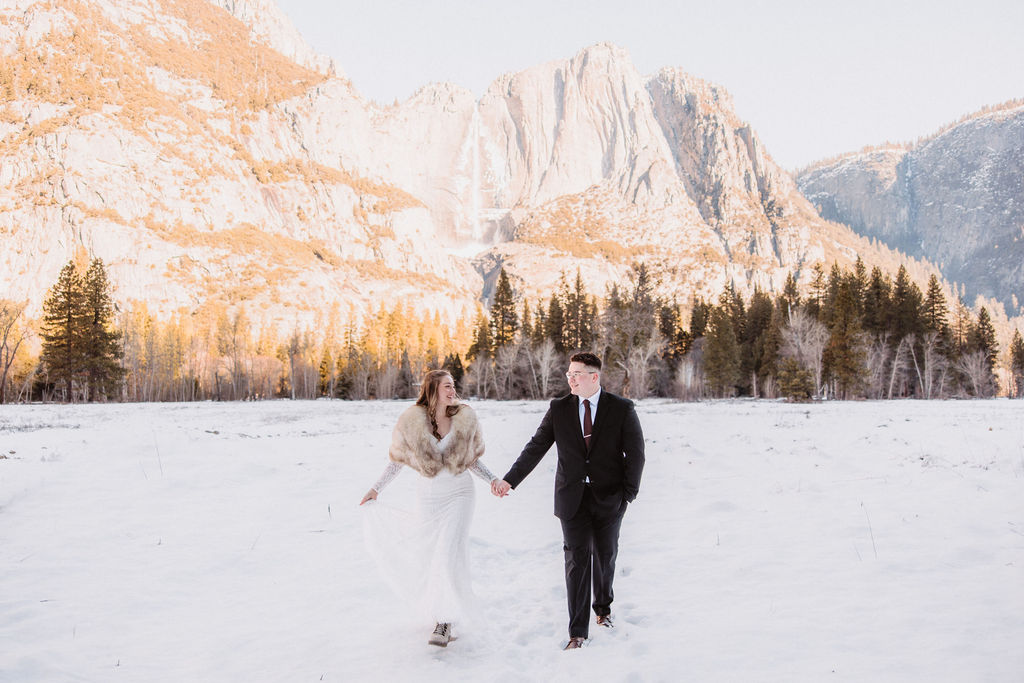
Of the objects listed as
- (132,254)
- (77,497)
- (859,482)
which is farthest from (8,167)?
(859,482)

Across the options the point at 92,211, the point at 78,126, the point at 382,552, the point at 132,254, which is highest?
the point at 78,126

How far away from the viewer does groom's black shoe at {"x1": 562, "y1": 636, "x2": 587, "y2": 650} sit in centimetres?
462

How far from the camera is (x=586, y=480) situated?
15.6 ft

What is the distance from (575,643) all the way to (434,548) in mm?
1451

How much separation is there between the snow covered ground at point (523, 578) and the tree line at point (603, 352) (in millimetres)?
37715

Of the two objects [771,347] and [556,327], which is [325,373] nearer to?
[556,327]

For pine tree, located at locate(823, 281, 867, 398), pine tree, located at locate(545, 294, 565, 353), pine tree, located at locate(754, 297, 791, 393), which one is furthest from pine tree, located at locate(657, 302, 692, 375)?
pine tree, located at locate(823, 281, 867, 398)

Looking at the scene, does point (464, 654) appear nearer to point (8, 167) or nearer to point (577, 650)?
point (577, 650)

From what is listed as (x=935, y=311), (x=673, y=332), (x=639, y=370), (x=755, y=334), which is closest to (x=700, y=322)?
(x=673, y=332)

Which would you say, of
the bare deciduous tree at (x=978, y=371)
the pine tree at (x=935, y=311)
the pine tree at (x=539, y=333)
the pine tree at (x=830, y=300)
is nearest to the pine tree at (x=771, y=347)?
the pine tree at (x=830, y=300)

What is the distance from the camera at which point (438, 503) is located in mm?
5027

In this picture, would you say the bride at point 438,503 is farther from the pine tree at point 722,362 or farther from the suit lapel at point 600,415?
the pine tree at point 722,362

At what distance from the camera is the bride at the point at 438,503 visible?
4848 millimetres

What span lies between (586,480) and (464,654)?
1.77 metres
